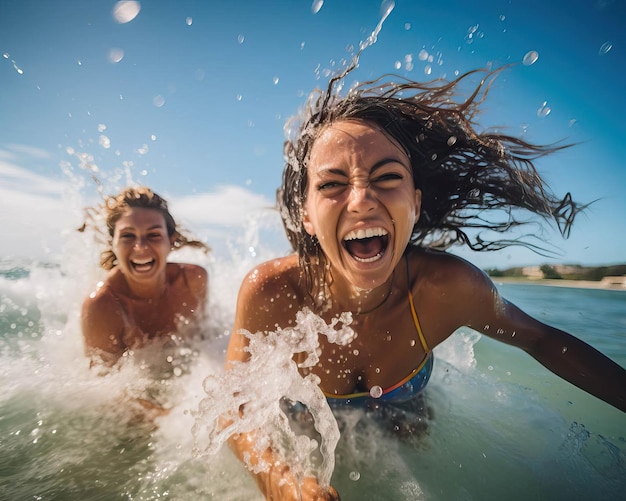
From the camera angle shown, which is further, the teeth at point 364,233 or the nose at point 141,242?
the nose at point 141,242

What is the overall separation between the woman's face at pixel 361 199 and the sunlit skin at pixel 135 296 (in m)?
2.41

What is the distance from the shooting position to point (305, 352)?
8.02 feet

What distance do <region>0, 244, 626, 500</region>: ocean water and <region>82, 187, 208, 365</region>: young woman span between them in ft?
0.77

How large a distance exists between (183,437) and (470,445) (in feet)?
6.04

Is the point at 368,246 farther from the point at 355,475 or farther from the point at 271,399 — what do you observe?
the point at 355,475

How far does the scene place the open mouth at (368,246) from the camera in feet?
6.77

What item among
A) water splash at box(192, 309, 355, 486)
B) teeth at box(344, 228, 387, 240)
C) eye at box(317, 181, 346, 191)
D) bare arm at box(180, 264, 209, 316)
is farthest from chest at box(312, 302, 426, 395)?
bare arm at box(180, 264, 209, 316)

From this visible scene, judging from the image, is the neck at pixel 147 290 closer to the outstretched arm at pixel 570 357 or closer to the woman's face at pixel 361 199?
the woman's face at pixel 361 199

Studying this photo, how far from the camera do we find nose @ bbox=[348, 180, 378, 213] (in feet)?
6.48

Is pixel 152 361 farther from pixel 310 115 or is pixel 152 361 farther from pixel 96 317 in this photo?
pixel 310 115

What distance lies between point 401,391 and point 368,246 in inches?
40.1

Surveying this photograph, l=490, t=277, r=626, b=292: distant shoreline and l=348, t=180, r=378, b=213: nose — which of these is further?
l=490, t=277, r=626, b=292: distant shoreline

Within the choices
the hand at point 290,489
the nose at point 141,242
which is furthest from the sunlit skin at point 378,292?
the nose at point 141,242

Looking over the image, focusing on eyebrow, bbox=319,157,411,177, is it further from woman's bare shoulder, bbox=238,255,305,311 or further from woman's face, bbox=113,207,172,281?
woman's face, bbox=113,207,172,281
